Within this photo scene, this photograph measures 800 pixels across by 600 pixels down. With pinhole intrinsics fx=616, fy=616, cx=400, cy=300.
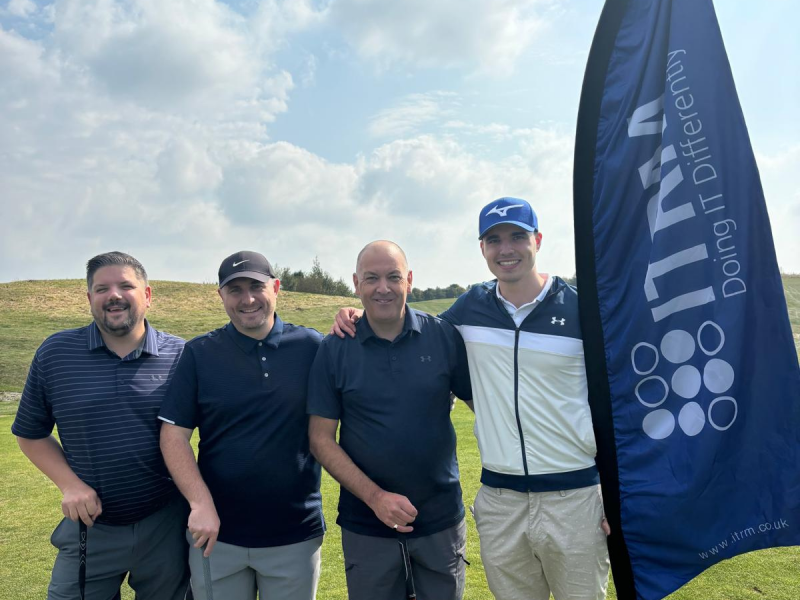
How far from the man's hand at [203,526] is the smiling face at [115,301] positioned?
1.03m

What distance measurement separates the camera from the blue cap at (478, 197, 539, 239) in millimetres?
3076

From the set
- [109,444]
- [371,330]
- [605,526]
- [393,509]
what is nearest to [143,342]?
[109,444]

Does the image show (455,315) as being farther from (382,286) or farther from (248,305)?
(248,305)

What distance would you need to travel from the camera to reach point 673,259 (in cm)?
267

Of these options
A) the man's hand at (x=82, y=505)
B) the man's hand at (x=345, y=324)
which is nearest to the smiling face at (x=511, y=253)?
the man's hand at (x=345, y=324)

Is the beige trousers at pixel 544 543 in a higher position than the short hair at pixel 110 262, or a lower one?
lower

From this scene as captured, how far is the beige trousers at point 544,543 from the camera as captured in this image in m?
2.91

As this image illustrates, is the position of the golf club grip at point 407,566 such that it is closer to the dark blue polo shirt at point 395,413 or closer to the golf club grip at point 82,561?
the dark blue polo shirt at point 395,413

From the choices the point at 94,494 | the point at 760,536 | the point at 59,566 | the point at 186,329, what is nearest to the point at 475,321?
the point at 760,536

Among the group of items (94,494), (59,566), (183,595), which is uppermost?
(94,494)

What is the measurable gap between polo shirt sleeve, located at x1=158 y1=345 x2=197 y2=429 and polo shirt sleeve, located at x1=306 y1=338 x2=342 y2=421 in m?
0.58

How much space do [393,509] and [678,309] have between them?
5.03 ft

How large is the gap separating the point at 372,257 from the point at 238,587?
1.80 metres

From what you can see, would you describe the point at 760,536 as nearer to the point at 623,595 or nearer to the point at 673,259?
the point at 623,595
